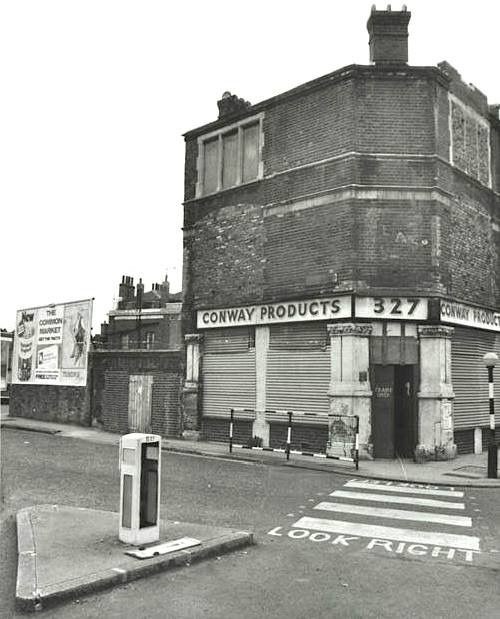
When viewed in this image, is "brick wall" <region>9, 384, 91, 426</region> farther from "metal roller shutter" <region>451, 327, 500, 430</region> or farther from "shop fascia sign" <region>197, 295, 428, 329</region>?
"metal roller shutter" <region>451, 327, 500, 430</region>

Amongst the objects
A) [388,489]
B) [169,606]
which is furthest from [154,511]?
[388,489]

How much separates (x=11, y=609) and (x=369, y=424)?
11.4 meters

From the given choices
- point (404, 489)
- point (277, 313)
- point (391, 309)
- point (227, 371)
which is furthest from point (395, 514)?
point (227, 371)

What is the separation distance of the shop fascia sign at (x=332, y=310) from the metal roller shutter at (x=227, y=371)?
2.11 ft

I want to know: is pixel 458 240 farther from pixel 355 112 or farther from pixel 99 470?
pixel 99 470

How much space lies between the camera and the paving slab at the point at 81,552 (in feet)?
17.5

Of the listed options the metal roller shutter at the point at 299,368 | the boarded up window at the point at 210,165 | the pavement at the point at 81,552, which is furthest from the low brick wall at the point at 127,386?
the pavement at the point at 81,552

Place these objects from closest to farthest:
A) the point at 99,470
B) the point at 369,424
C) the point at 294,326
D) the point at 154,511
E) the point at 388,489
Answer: the point at 154,511, the point at 388,489, the point at 99,470, the point at 369,424, the point at 294,326

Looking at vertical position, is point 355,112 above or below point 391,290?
above

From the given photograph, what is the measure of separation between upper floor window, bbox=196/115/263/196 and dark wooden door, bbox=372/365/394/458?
7.31 m

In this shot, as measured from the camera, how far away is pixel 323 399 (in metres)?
16.1

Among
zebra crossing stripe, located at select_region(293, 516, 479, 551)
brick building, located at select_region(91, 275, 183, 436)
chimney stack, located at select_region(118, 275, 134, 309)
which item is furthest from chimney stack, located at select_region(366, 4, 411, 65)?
chimney stack, located at select_region(118, 275, 134, 309)

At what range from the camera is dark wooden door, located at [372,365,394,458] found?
50.6ft

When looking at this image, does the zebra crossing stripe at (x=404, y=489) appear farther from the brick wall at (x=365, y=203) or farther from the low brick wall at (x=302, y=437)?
the brick wall at (x=365, y=203)
